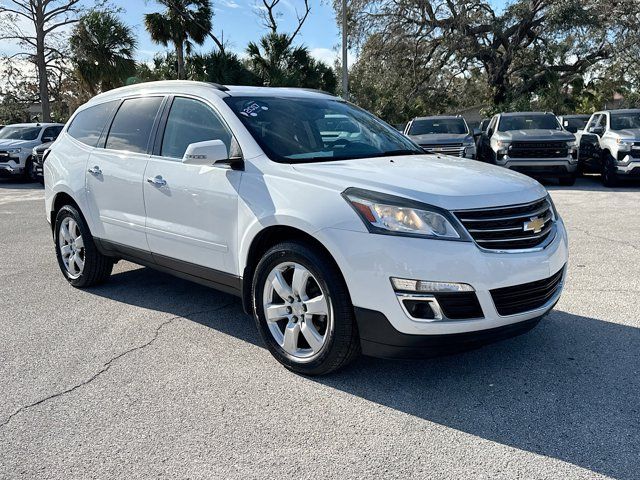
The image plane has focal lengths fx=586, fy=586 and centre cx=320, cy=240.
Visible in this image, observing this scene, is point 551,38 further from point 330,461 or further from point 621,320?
point 330,461

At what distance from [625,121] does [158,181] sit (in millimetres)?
12436

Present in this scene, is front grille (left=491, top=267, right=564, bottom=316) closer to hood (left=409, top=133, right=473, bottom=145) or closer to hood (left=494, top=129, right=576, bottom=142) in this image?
hood (left=494, top=129, right=576, bottom=142)

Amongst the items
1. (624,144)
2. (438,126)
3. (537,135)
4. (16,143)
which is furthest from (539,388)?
(16,143)

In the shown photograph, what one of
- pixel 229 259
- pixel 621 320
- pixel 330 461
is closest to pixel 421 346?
pixel 330 461

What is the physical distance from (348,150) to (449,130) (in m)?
11.2

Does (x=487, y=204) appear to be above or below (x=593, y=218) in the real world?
above

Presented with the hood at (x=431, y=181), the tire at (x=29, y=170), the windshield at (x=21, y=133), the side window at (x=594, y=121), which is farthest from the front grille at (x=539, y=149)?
the windshield at (x=21, y=133)

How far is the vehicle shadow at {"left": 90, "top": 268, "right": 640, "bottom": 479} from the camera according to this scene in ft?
9.20

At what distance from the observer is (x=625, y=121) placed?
13414 mm

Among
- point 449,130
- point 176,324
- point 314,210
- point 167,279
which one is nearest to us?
point 314,210

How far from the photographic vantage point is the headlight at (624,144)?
40.3 feet

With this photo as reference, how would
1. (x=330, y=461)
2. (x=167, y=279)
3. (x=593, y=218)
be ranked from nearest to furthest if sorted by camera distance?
(x=330, y=461), (x=167, y=279), (x=593, y=218)

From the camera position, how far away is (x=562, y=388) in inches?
132

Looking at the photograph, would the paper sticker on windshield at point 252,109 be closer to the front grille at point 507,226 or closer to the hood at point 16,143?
the front grille at point 507,226
